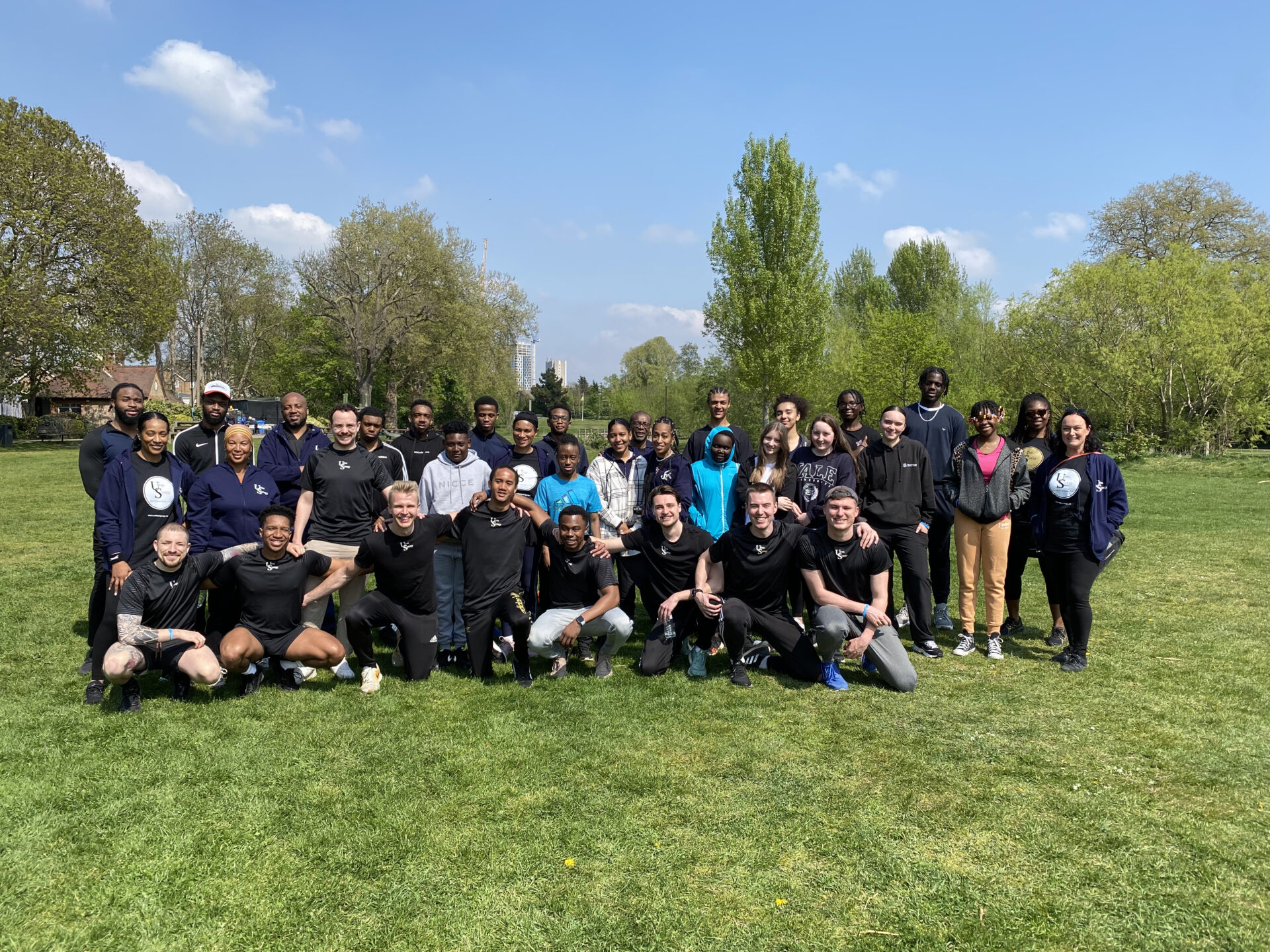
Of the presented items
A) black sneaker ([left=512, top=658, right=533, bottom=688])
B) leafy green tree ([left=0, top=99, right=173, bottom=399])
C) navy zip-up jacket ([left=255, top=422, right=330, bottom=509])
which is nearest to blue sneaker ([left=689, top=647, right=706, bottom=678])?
black sneaker ([left=512, top=658, right=533, bottom=688])

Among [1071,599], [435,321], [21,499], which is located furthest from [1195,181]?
[21,499]

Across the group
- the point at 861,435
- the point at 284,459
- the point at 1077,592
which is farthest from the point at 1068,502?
the point at 284,459

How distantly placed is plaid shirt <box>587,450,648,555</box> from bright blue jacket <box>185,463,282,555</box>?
2.58 metres

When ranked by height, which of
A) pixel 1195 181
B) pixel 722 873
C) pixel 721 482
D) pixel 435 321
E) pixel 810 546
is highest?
pixel 1195 181

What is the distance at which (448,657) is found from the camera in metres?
5.89

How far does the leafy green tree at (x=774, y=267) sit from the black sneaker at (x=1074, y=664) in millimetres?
21213

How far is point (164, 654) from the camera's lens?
4762 millimetres

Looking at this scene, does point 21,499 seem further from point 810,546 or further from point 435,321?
point 435,321

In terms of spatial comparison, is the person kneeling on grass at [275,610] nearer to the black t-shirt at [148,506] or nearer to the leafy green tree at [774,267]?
the black t-shirt at [148,506]

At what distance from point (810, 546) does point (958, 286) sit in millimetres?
38537

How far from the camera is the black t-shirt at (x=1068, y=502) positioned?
224 inches

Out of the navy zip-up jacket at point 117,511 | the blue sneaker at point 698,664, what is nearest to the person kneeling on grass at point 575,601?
the blue sneaker at point 698,664

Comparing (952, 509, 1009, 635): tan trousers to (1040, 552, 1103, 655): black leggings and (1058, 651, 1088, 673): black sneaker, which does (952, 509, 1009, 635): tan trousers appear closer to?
(1040, 552, 1103, 655): black leggings

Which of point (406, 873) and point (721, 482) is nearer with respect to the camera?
point (406, 873)
